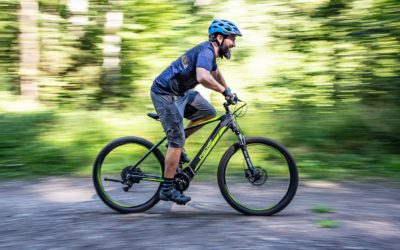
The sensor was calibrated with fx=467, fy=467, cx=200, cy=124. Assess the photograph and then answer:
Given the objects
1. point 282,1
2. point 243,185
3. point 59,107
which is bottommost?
point 59,107

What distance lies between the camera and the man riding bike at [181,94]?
490 centimetres

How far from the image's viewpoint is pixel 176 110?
4980 millimetres

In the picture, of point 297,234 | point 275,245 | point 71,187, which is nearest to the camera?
point 275,245

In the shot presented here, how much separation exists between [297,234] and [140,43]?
337 inches

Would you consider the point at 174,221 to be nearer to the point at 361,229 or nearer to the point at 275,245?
the point at 275,245

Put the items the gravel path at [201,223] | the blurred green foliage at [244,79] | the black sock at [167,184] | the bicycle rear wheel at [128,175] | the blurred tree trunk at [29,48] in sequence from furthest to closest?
the blurred tree trunk at [29,48], the blurred green foliage at [244,79], the bicycle rear wheel at [128,175], the black sock at [167,184], the gravel path at [201,223]

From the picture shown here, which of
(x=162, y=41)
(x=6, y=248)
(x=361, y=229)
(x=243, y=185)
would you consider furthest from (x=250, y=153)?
(x=162, y=41)

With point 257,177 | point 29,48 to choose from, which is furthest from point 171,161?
point 29,48

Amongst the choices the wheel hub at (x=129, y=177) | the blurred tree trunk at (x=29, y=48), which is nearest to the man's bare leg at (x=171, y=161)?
the wheel hub at (x=129, y=177)

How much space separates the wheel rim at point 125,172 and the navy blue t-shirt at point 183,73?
728mm

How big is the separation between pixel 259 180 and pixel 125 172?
151cm

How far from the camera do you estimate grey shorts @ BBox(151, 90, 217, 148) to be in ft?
16.3

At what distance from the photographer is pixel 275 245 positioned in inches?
162

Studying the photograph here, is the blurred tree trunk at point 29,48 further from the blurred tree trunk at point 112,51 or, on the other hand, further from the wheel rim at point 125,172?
the wheel rim at point 125,172
